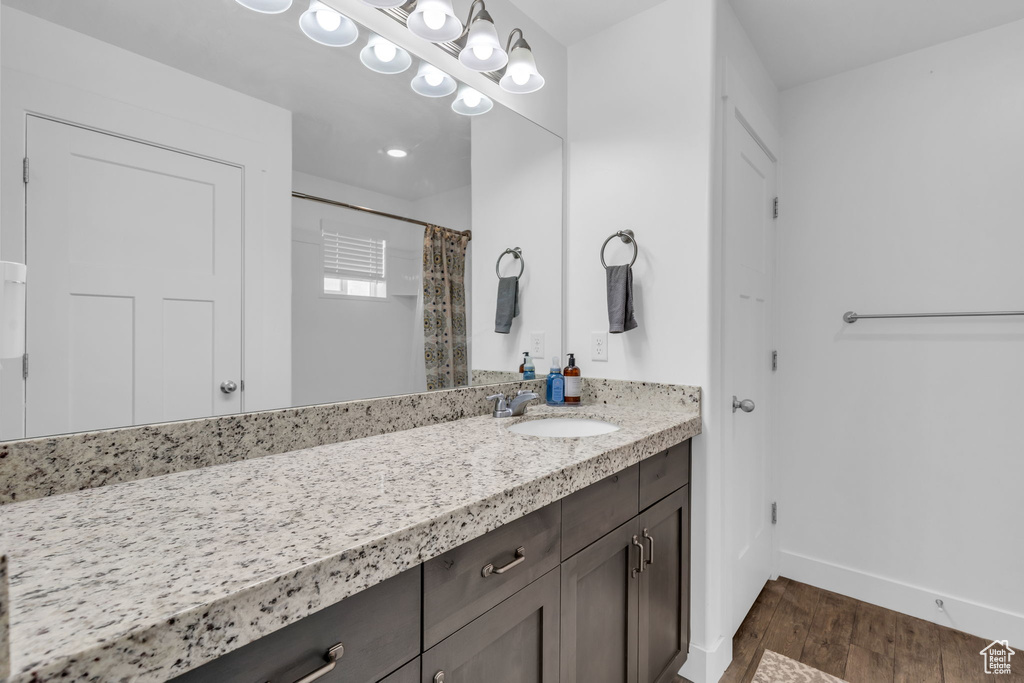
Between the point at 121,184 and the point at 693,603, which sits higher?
the point at 121,184

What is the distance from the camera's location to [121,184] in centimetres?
85

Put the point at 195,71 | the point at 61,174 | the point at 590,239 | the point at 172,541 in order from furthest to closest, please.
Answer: the point at 590,239 → the point at 195,71 → the point at 61,174 → the point at 172,541

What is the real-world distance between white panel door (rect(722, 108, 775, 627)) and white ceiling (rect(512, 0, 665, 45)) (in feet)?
1.87

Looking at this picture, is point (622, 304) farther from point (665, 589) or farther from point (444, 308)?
point (665, 589)

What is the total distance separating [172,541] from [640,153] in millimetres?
1768

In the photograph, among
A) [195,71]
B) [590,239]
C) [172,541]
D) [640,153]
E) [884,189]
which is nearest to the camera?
[172,541]

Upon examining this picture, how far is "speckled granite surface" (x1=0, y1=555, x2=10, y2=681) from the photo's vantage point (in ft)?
1.06

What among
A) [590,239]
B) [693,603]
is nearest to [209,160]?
[590,239]

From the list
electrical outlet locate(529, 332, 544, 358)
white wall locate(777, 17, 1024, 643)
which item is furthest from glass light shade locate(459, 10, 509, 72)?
white wall locate(777, 17, 1024, 643)

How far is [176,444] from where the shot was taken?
2.99ft

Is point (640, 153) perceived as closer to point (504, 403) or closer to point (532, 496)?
point (504, 403)

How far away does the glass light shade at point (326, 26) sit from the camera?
1141 millimetres

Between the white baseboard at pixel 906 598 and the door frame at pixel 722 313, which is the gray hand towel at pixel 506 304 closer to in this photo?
the door frame at pixel 722 313

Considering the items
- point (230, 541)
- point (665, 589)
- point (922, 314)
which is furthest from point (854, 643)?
point (230, 541)
